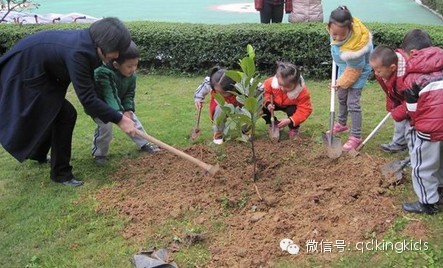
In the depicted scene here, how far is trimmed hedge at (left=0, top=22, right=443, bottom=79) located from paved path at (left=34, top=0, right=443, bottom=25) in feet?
15.1

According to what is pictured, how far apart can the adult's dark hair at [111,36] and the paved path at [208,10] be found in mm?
8878

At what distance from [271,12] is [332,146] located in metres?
4.23

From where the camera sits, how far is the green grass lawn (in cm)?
317

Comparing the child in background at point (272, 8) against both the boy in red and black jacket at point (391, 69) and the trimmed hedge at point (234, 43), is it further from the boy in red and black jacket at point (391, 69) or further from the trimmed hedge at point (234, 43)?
the boy in red and black jacket at point (391, 69)

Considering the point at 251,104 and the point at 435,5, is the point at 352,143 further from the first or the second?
the point at 435,5

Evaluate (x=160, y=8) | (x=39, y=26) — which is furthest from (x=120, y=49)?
(x=160, y=8)

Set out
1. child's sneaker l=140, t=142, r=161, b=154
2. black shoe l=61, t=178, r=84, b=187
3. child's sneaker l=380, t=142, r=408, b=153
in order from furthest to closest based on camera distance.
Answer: child's sneaker l=140, t=142, r=161, b=154 → child's sneaker l=380, t=142, r=408, b=153 → black shoe l=61, t=178, r=84, b=187

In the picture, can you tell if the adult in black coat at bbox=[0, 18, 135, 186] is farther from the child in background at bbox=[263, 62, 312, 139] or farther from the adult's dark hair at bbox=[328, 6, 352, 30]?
the adult's dark hair at bbox=[328, 6, 352, 30]

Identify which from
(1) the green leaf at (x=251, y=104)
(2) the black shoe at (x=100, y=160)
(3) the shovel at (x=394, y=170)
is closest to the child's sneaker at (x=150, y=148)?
(2) the black shoe at (x=100, y=160)

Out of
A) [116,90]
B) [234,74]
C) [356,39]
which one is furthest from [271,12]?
[234,74]

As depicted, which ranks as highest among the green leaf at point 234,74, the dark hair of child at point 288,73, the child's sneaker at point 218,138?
the green leaf at point 234,74

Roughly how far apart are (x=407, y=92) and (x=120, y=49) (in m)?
1.91

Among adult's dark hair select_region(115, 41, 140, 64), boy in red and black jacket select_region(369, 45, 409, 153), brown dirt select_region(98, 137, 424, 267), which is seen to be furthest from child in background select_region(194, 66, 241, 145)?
boy in red and black jacket select_region(369, 45, 409, 153)

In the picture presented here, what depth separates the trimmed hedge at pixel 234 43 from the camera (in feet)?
23.4
